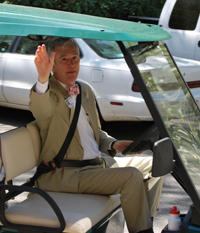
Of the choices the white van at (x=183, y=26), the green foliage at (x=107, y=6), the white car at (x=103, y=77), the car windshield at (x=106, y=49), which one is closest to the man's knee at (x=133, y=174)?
the white car at (x=103, y=77)

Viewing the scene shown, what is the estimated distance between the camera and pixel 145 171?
3.04 meters

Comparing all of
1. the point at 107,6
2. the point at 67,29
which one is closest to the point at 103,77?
the point at 67,29

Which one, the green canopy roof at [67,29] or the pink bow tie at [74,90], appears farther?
the pink bow tie at [74,90]

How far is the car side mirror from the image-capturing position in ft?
6.00

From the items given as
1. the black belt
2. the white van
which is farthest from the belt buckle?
the white van

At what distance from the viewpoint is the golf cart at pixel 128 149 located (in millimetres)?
1985

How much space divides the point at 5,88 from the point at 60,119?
3.99 m

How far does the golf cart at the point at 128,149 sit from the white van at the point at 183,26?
17.5 feet

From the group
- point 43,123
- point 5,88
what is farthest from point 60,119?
point 5,88

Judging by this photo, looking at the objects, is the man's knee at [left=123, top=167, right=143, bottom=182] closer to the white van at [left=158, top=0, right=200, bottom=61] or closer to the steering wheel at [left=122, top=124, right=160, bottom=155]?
the steering wheel at [left=122, top=124, right=160, bottom=155]

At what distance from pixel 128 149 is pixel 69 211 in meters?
0.51

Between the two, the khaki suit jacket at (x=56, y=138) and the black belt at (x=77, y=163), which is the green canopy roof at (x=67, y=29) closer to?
the khaki suit jacket at (x=56, y=138)

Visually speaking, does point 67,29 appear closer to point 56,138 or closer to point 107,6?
point 56,138

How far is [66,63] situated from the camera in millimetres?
2842
